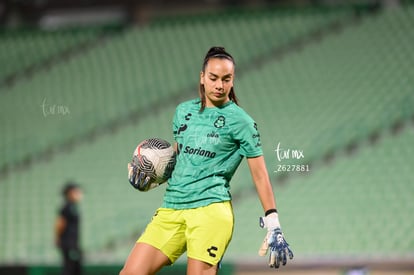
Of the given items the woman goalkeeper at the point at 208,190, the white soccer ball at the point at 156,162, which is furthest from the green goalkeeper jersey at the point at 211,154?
the white soccer ball at the point at 156,162

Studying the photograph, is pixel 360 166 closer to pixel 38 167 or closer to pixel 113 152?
pixel 113 152

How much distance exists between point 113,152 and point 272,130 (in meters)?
2.26

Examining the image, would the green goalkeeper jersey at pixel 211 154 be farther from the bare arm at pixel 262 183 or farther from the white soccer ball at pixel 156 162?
the white soccer ball at pixel 156 162

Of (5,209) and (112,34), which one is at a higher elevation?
(112,34)

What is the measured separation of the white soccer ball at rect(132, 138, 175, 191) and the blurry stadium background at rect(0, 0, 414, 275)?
3019 mm

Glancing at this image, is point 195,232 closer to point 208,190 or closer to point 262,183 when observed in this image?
point 208,190

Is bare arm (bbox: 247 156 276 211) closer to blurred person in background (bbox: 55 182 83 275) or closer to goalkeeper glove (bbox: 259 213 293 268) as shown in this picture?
goalkeeper glove (bbox: 259 213 293 268)

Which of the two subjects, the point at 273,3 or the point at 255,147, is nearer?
the point at 255,147

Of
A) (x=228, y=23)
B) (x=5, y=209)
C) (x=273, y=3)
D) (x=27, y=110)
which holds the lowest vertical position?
(x=5, y=209)

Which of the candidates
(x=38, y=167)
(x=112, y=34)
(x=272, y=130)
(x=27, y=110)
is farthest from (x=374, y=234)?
(x=112, y=34)

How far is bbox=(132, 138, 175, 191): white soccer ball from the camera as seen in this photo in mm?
3973

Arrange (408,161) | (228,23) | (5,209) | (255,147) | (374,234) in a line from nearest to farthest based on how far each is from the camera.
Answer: (255,147) → (374,234) → (408,161) → (5,209) → (228,23)

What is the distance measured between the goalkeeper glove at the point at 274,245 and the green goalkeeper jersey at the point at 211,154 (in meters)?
0.27

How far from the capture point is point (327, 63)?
1096 centimetres
